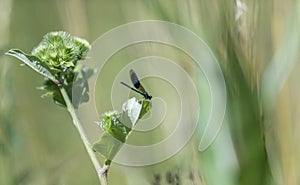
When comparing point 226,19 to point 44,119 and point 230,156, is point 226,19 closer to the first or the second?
point 230,156

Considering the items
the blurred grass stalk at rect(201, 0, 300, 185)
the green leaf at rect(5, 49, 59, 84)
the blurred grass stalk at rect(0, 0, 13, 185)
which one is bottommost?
the blurred grass stalk at rect(201, 0, 300, 185)

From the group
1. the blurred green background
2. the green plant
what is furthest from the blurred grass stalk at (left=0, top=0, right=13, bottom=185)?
the green plant

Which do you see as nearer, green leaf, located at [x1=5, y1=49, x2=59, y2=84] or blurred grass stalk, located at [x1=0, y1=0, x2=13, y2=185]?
green leaf, located at [x1=5, y1=49, x2=59, y2=84]

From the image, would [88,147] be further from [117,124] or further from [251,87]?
[251,87]

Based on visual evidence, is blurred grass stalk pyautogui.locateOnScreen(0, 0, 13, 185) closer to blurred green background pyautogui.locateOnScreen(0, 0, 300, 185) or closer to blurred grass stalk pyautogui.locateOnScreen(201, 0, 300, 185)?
blurred green background pyautogui.locateOnScreen(0, 0, 300, 185)

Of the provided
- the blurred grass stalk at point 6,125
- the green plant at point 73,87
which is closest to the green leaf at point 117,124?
the green plant at point 73,87

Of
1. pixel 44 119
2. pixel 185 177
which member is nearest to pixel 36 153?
pixel 44 119
